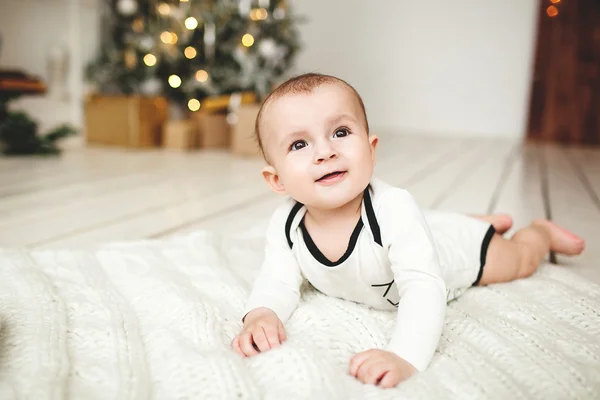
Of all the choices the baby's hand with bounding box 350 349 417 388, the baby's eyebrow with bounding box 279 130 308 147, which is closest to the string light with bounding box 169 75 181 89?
the baby's eyebrow with bounding box 279 130 308 147

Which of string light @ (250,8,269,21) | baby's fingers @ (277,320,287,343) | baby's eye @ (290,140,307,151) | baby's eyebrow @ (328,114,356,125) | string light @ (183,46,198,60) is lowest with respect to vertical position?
baby's fingers @ (277,320,287,343)

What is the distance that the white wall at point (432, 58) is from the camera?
13.2 feet

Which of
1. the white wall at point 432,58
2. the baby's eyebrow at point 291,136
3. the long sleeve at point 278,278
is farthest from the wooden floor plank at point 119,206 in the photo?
the white wall at point 432,58

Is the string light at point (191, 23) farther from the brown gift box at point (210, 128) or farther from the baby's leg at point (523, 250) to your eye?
the baby's leg at point (523, 250)

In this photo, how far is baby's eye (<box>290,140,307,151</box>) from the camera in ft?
2.25

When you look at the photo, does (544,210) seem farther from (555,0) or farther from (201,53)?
(555,0)

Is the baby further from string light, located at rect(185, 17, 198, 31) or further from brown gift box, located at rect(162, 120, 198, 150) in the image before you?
string light, located at rect(185, 17, 198, 31)

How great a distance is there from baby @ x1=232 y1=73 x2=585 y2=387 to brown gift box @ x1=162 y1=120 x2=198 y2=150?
7.06 feet

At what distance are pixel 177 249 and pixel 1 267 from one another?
30 centimetres

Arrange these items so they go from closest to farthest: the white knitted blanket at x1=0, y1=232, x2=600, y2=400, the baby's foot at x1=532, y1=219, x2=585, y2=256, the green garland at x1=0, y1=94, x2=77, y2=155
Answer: the white knitted blanket at x1=0, y1=232, x2=600, y2=400 → the baby's foot at x1=532, y1=219, x2=585, y2=256 → the green garland at x1=0, y1=94, x2=77, y2=155

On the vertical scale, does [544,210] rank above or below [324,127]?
below

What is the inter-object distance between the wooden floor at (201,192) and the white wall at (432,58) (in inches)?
52.2

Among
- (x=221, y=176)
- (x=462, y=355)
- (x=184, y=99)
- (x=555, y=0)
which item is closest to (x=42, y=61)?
(x=184, y=99)

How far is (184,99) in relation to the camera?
303 cm
